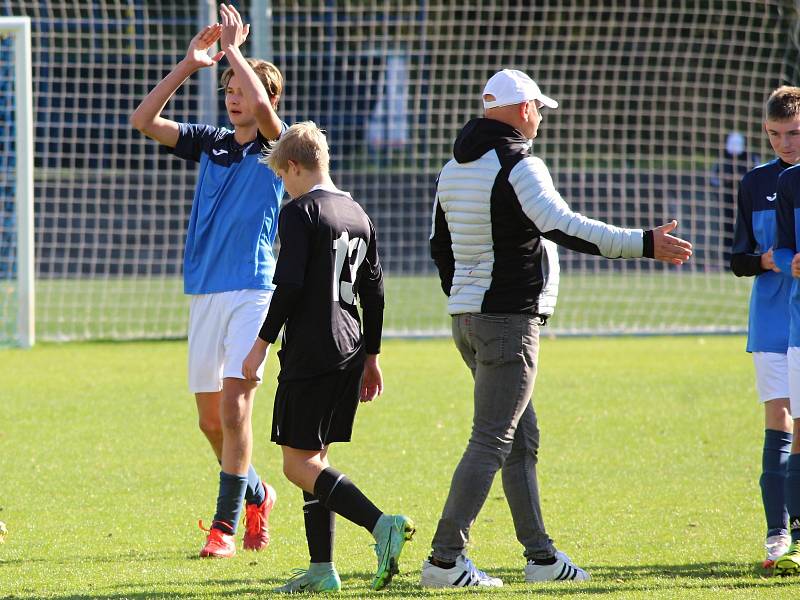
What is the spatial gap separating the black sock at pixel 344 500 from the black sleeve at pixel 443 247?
0.85 m

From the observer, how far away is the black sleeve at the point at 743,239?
4910 mm

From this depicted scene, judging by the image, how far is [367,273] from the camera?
14.8ft

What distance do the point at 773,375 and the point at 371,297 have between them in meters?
1.70

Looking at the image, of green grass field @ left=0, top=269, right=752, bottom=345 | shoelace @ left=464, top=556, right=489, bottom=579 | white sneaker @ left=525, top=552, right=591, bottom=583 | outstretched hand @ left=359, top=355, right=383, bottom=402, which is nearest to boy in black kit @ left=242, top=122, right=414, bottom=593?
outstretched hand @ left=359, top=355, right=383, bottom=402

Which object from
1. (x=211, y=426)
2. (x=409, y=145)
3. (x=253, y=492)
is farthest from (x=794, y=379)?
(x=409, y=145)

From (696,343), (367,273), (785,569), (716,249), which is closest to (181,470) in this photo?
(367,273)

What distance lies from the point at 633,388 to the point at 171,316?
259 inches

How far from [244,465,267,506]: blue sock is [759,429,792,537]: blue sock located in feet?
6.91

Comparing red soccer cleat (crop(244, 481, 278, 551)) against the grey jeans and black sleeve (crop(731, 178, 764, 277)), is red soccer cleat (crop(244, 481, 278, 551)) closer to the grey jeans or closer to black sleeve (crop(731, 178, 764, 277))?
the grey jeans

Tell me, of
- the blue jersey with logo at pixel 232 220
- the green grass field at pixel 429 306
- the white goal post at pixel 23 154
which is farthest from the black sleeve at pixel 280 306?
the green grass field at pixel 429 306

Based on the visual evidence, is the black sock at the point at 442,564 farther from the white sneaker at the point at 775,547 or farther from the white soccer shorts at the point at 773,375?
the white soccer shorts at the point at 773,375

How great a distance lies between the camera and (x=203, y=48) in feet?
17.1

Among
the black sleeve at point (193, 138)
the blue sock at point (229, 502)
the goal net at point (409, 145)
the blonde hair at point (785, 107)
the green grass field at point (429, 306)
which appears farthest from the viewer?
the goal net at point (409, 145)

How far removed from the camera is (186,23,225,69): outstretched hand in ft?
16.9
